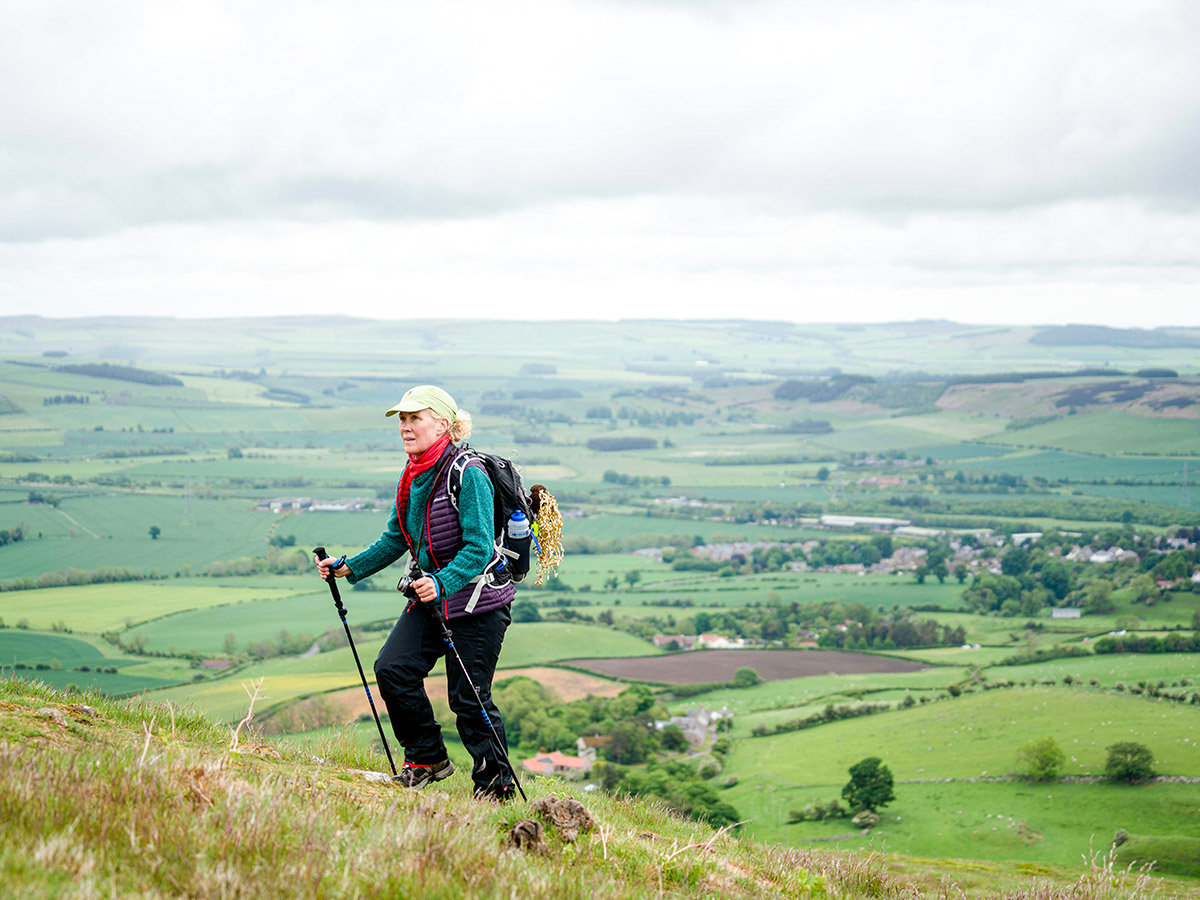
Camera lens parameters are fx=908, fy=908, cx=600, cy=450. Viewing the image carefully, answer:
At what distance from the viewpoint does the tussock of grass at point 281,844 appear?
12.1ft

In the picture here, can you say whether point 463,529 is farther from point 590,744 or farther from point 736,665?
point 736,665

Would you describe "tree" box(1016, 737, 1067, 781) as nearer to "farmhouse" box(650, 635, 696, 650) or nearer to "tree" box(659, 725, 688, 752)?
"tree" box(659, 725, 688, 752)

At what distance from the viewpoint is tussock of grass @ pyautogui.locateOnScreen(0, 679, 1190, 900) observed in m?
3.69

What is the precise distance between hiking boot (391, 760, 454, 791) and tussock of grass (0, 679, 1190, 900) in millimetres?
349

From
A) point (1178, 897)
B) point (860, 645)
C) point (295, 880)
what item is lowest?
point (860, 645)

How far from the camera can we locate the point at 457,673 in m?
6.82

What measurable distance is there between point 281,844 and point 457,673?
2702 millimetres


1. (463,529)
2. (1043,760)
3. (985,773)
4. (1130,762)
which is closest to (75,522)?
(985,773)

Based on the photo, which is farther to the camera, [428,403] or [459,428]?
[459,428]

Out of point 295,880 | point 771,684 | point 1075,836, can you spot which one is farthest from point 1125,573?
point 295,880

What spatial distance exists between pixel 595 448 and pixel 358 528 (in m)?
86.7

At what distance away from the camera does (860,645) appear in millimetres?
70812

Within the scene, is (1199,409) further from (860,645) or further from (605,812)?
(605,812)

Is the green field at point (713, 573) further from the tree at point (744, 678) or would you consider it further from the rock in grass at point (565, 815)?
the rock in grass at point (565, 815)
